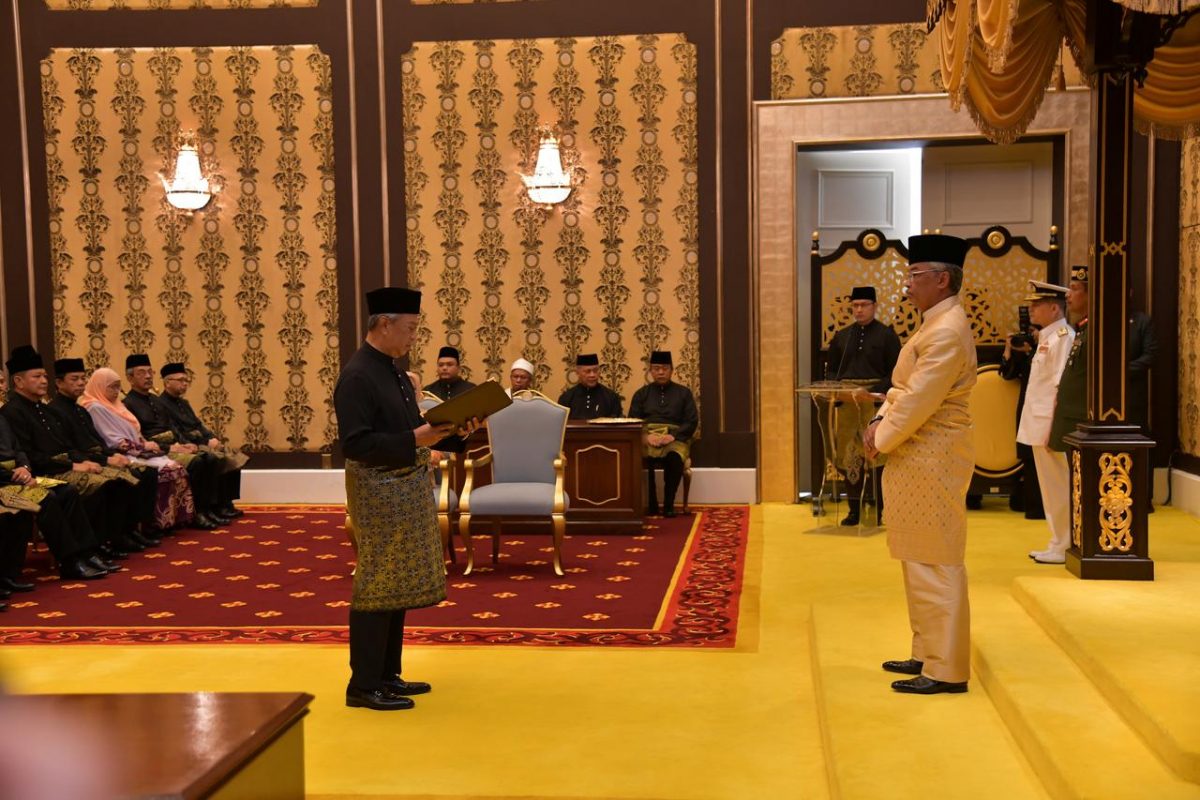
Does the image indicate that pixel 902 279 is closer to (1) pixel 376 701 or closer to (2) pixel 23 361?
(1) pixel 376 701

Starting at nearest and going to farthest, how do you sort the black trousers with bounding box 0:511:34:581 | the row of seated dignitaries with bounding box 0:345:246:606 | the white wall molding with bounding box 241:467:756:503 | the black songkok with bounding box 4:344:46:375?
the black trousers with bounding box 0:511:34:581, the row of seated dignitaries with bounding box 0:345:246:606, the black songkok with bounding box 4:344:46:375, the white wall molding with bounding box 241:467:756:503

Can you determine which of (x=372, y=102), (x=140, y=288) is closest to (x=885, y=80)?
(x=372, y=102)

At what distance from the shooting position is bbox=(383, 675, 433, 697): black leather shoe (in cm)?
458

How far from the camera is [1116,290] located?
5.45 meters

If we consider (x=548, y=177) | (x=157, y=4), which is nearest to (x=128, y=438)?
(x=548, y=177)

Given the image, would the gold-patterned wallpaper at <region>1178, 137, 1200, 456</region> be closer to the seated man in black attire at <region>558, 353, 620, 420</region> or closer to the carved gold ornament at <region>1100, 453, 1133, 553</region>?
the carved gold ornament at <region>1100, 453, 1133, 553</region>

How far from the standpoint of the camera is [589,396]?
9.50 m

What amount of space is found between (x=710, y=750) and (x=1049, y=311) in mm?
3772

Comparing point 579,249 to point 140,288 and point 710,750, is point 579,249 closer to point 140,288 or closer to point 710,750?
point 140,288

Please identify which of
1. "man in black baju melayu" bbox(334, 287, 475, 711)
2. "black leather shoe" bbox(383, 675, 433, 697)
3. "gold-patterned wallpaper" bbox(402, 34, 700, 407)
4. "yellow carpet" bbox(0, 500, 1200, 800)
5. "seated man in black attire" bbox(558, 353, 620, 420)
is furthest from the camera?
"gold-patterned wallpaper" bbox(402, 34, 700, 407)

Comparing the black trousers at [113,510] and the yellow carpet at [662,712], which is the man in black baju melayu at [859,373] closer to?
the yellow carpet at [662,712]

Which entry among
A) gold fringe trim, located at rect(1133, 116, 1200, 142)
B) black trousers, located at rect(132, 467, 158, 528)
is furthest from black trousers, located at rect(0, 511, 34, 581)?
gold fringe trim, located at rect(1133, 116, 1200, 142)

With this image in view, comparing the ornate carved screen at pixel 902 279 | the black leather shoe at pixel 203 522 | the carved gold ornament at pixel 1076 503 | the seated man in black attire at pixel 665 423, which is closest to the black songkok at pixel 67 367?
the black leather shoe at pixel 203 522

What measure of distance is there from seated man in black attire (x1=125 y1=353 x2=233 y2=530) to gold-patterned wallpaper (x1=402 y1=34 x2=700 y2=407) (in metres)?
1.98
